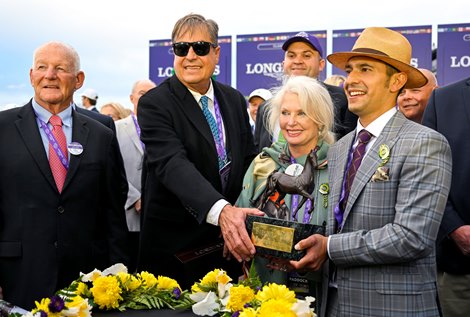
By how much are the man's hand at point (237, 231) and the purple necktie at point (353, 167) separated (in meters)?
0.36

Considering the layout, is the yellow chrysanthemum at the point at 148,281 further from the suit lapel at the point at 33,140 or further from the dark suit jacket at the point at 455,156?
the dark suit jacket at the point at 455,156

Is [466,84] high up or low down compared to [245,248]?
up

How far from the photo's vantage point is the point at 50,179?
3.24 metres

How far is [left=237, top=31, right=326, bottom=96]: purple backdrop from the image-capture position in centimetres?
1085

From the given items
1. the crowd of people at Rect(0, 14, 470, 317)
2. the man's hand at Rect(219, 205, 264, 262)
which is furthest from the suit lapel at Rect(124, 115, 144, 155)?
the man's hand at Rect(219, 205, 264, 262)

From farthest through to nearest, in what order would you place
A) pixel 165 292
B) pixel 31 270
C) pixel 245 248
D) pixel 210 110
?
pixel 210 110 < pixel 31 270 < pixel 245 248 < pixel 165 292

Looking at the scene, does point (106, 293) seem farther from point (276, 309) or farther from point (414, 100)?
point (414, 100)

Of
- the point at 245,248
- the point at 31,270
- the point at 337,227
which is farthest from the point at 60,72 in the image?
the point at 337,227

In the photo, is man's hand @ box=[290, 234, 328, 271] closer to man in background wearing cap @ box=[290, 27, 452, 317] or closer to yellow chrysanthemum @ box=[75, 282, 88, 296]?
man in background wearing cap @ box=[290, 27, 452, 317]

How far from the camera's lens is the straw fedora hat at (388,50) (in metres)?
2.65

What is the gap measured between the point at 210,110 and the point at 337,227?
1.18 m

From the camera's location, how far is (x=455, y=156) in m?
3.67

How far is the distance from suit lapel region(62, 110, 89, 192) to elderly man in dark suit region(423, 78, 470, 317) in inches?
86.0

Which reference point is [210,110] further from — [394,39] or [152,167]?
[394,39]
